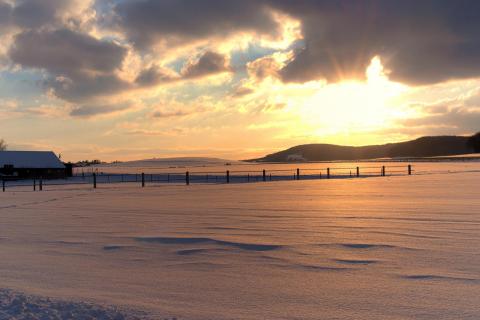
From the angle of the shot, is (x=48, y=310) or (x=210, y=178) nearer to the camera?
(x=48, y=310)

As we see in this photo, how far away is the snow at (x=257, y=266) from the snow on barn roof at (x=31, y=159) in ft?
218

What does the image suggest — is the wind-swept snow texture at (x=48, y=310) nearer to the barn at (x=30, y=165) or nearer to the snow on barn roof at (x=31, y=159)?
the barn at (x=30, y=165)

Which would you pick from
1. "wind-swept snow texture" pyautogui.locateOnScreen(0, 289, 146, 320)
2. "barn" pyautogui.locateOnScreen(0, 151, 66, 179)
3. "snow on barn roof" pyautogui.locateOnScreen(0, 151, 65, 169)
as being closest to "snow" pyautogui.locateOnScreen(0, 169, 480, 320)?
"wind-swept snow texture" pyautogui.locateOnScreen(0, 289, 146, 320)

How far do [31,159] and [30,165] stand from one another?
186 centimetres

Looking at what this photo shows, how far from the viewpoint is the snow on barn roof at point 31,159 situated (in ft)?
224

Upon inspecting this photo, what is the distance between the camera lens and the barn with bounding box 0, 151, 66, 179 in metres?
66.7

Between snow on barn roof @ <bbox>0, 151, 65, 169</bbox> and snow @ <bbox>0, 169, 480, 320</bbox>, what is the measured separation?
218ft

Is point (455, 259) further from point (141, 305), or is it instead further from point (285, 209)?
point (285, 209)

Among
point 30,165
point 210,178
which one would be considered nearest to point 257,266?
point 210,178

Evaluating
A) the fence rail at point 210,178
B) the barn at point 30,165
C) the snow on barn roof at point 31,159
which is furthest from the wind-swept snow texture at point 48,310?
the snow on barn roof at point 31,159

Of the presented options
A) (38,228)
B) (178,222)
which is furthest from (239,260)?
(38,228)

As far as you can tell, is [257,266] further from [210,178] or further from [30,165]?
[30,165]

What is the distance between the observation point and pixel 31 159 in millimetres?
69938

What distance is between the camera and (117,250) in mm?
5652
